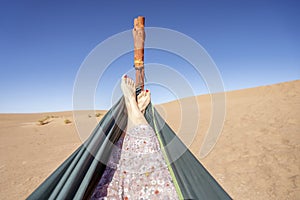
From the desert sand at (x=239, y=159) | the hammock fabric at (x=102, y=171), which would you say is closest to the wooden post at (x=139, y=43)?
the hammock fabric at (x=102, y=171)

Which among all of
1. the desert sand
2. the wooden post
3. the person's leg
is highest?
the wooden post

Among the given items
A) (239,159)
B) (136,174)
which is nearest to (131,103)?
(136,174)

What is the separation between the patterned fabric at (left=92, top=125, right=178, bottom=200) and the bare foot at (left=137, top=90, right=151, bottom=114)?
0.53m

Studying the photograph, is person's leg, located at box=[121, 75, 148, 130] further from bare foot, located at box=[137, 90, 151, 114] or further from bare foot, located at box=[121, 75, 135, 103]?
bare foot, located at box=[137, 90, 151, 114]

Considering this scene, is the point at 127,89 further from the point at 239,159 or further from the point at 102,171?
the point at 239,159

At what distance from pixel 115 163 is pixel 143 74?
3.81ft

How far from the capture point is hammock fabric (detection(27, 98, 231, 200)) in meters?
1.42

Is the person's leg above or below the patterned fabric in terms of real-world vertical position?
above

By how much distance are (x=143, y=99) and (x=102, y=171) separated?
111 centimetres

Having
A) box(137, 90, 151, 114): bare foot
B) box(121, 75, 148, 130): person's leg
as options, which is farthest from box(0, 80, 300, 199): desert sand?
box(121, 75, 148, 130): person's leg

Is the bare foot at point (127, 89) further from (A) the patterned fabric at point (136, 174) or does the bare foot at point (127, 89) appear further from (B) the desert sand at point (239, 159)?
(B) the desert sand at point (239, 159)

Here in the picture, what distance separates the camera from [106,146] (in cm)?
189

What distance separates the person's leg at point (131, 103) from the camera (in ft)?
8.02

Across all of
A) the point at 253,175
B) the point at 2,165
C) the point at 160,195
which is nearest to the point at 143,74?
the point at 160,195
